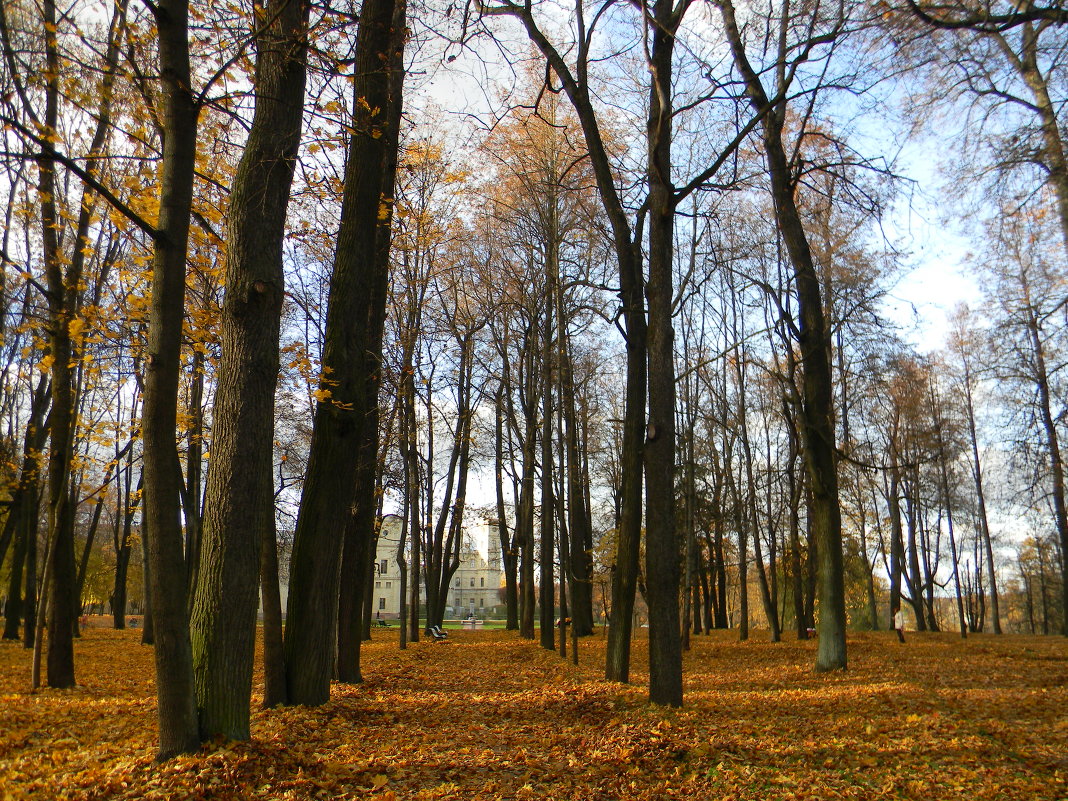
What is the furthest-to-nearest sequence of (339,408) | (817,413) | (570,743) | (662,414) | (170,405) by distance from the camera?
(817,413) < (662,414) < (339,408) < (570,743) < (170,405)

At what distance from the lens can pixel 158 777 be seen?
3895mm

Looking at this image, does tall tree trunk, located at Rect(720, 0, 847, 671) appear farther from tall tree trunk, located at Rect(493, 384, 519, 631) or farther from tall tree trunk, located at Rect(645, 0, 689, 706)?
tall tree trunk, located at Rect(493, 384, 519, 631)

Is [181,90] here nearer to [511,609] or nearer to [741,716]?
[741,716]

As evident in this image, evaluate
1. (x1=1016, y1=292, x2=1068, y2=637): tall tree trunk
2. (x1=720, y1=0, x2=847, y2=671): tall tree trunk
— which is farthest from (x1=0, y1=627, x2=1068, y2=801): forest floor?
(x1=1016, y1=292, x2=1068, y2=637): tall tree trunk

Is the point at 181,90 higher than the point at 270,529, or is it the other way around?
the point at 181,90

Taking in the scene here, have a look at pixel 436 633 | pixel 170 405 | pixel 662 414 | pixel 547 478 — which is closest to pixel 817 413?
pixel 662 414

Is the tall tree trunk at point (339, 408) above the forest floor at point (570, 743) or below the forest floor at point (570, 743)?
above

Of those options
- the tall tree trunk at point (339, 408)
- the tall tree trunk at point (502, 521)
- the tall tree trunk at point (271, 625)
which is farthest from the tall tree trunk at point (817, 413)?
the tall tree trunk at point (502, 521)

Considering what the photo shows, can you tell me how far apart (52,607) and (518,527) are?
15.4 m

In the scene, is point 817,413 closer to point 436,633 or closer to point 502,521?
point 436,633

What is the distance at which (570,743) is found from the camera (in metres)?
5.71

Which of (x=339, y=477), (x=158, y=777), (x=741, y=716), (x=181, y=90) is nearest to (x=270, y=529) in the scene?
(x=339, y=477)

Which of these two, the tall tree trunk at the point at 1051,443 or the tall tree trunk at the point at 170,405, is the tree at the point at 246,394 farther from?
the tall tree trunk at the point at 1051,443

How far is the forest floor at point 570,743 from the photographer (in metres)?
4.23
